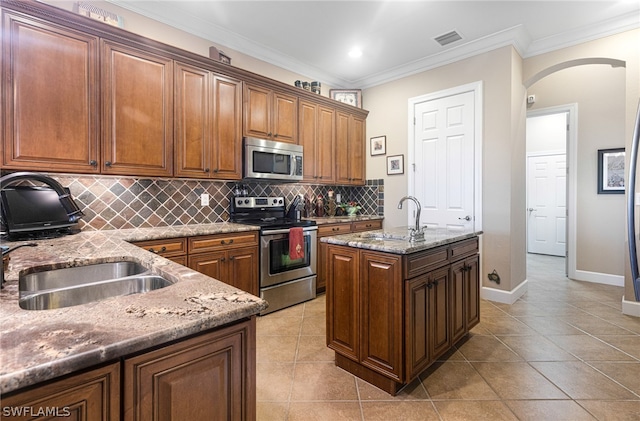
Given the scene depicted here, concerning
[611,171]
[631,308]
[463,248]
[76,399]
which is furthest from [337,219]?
[611,171]

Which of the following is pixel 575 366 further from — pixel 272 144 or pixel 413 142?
pixel 272 144

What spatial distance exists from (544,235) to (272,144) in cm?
596

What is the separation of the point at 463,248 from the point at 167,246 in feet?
7.70

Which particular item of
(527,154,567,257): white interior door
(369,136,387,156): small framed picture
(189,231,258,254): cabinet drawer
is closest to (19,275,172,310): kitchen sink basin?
(189,231,258,254): cabinet drawer

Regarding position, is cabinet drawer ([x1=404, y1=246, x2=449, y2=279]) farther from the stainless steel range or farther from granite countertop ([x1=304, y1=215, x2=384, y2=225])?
granite countertop ([x1=304, y1=215, x2=384, y2=225])

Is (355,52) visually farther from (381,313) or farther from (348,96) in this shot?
(381,313)

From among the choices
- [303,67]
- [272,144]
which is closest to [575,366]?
[272,144]

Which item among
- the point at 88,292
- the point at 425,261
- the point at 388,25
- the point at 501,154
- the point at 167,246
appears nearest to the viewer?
the point at 88,292

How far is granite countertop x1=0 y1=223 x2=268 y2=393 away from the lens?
549 millimetres

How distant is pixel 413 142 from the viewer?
4.11m

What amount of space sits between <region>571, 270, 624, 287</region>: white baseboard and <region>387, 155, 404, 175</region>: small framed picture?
293cm

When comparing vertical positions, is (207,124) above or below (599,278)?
above

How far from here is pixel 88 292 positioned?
3.90ft

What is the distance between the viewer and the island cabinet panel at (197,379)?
2.18 feet
